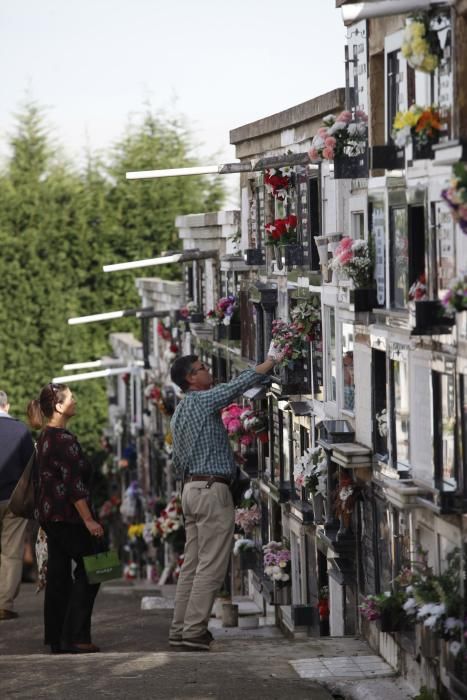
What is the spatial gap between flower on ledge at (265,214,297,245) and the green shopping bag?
5.55 meters

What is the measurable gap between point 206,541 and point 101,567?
0.82 metres

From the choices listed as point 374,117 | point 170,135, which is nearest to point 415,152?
point 374,117

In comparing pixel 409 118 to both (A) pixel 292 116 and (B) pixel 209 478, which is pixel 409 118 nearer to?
(B) pixel 209 478

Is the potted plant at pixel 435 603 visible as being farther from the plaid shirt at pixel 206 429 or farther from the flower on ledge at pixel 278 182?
the flower on ledge at pixel 278 182

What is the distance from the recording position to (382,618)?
34.1 feet

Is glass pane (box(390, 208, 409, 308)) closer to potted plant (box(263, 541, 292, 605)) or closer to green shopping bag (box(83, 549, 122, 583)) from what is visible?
green shopping bag (box(83, 549, 122, 583))

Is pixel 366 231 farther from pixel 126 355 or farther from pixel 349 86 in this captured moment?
pixel 126 355

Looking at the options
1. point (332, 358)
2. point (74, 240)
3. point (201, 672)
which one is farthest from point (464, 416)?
point (74, 240)

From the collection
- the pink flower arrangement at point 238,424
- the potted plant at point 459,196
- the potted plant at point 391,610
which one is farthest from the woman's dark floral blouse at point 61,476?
the pink flower arrangement at point 238,424

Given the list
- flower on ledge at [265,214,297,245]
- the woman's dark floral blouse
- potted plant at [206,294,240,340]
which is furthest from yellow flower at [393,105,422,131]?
potted plant at [206,294,240,340]

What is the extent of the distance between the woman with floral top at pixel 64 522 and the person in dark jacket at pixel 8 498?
1.06 m

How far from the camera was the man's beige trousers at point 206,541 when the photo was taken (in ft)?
38.8

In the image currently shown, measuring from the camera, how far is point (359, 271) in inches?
477

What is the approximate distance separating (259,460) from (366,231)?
8243mm
